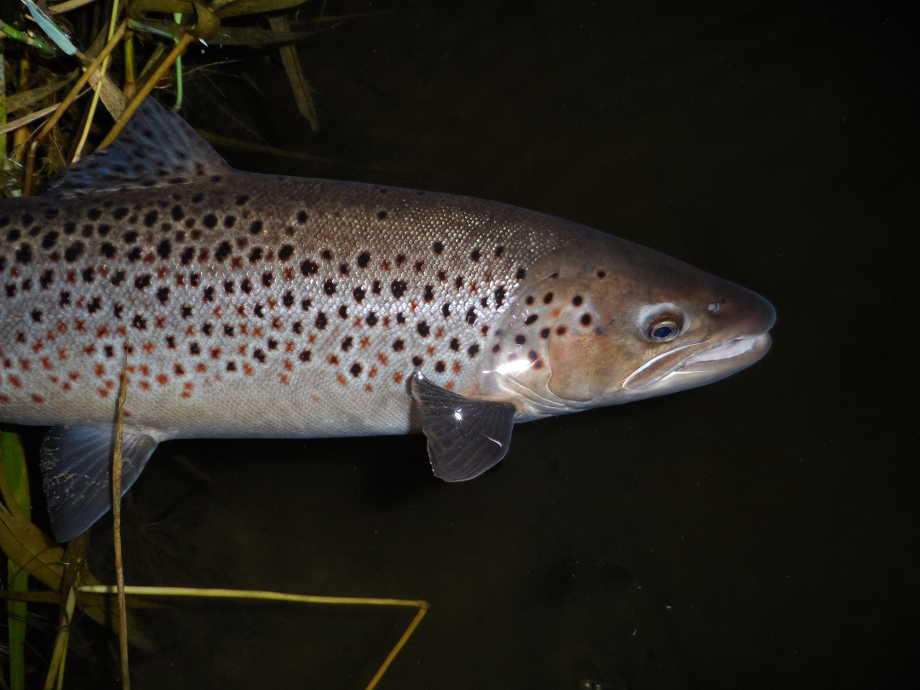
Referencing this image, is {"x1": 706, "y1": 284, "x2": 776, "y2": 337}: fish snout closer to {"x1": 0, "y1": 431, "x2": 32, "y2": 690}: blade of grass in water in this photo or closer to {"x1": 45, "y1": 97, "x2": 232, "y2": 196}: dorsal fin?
{"x1": 45, "y1": 97, "x2": 232, "y2": 196}: dorsal fin

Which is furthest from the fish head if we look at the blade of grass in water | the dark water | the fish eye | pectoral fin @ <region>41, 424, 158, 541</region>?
the blade of grass in water

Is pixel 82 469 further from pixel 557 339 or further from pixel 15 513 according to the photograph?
pixel 557 339

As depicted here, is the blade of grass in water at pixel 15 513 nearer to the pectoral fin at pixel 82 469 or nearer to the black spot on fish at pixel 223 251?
the pectoral fin at pixel 82 469

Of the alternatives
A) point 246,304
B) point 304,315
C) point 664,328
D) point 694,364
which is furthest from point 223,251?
point 694,364

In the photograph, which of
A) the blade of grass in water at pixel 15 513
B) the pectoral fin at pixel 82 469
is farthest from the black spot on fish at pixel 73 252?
the blade of grass in water at pixel 15 513

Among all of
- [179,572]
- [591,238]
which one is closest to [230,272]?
[591,238]


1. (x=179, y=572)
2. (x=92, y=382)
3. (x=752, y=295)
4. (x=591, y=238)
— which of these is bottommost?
(x=179, y=572)

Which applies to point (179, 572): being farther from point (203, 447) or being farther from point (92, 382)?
point (92, 382)
